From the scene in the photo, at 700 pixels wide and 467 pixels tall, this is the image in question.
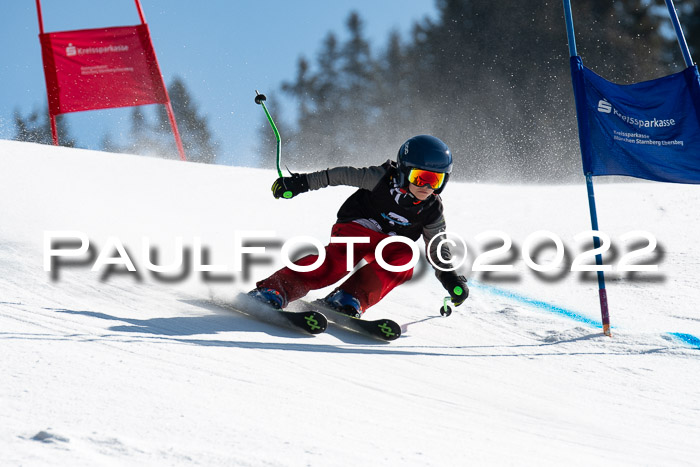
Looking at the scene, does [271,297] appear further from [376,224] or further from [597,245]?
[597,245]

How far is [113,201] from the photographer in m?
5.53

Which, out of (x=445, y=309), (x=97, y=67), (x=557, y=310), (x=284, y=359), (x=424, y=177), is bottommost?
(x=557, y=310)

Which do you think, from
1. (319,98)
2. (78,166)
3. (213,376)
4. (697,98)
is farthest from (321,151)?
(213,376)

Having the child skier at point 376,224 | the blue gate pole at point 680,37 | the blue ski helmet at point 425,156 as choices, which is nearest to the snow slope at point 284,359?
the child skier at point 376,224

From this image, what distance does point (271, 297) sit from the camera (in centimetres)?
377

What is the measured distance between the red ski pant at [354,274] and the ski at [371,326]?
0.14m

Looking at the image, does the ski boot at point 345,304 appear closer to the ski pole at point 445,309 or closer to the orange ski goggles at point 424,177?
the ski pole at point 445,309

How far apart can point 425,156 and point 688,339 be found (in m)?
2.04

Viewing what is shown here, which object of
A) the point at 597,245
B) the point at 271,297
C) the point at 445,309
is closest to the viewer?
the point at 271,297

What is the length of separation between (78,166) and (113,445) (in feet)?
17.2

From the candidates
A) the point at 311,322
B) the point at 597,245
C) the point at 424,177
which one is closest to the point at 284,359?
the point at 311,322

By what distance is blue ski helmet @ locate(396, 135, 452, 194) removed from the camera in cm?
397

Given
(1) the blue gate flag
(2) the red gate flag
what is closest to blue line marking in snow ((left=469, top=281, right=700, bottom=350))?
(1) the blue gate flag

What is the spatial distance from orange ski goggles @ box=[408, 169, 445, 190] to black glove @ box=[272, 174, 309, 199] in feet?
1.96
